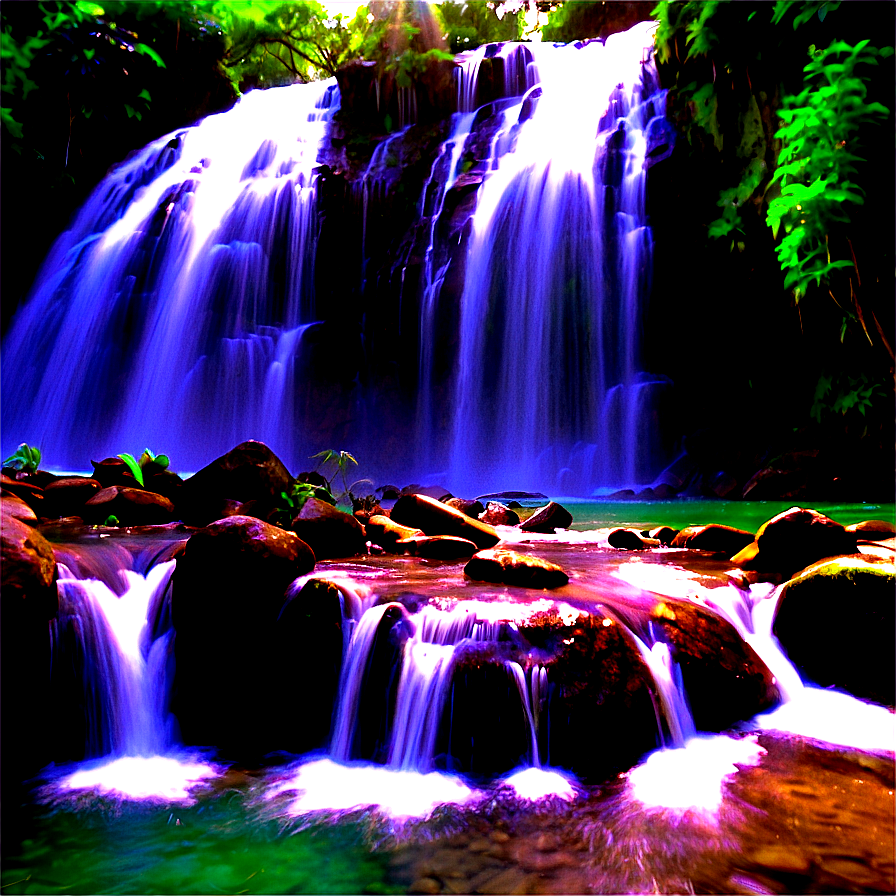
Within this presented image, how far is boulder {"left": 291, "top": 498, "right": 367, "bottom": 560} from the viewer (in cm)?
549

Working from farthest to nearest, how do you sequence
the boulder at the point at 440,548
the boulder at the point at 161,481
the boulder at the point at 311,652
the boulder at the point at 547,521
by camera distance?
the boulder at the point at 547,521, the boulder at the point at 161,481, the boulder at the point at 440,548, the boulder at the point at 311,652

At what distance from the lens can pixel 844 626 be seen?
387 cm

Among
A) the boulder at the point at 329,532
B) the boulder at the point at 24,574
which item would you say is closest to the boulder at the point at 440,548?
the boulder at the point at 329,532

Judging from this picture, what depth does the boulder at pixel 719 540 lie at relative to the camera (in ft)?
19.2

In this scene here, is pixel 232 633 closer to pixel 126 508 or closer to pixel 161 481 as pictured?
pixel 126 508

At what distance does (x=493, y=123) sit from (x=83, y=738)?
54.5ft

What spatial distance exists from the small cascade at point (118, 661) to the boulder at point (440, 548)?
2.17 meters

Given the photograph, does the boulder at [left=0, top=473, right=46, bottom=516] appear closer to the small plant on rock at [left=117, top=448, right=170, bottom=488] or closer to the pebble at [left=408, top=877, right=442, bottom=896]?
the small plant on rock at [left=117, top=448, right=170, bottom=488]

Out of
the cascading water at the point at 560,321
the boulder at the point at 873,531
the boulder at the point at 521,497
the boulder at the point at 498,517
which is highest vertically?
the cascading water at the point at 560,321

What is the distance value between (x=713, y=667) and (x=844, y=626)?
3.17ft

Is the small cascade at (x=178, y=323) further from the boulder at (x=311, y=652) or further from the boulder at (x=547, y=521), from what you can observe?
the boulder at (x=311, y=652)

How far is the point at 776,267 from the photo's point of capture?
12.8 m

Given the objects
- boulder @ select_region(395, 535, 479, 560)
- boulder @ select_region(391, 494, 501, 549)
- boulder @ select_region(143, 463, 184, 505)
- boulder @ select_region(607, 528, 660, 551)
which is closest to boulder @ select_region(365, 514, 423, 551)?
boulder @ select_region(391, 494, 501, 549)

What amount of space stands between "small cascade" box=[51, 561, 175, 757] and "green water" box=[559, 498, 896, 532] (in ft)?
17.7
